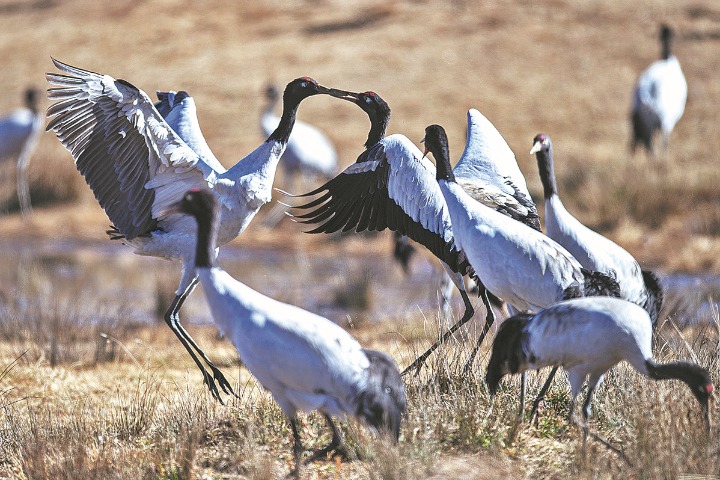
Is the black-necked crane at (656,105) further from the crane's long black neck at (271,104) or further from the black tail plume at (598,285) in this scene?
the black tail plume at (598,285)

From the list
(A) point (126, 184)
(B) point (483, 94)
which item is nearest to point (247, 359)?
(A) point (126, 184)

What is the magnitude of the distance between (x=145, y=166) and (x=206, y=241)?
6.43 ft

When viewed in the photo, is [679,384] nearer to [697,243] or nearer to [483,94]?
[697,243]

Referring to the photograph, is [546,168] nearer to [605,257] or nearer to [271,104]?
[605,257]

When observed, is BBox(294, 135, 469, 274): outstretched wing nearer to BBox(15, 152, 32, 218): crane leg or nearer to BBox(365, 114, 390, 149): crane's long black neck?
BBox(365, 114, 390, 149): crane's long black neck

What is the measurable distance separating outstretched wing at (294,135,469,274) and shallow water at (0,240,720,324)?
6.13ft

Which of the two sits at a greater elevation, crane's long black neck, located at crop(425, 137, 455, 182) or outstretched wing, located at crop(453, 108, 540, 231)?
crane's long black neck, located at crop(425, 137, 455, 182)

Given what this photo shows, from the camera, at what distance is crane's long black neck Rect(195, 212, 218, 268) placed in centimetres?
441

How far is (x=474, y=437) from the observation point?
4562 mm

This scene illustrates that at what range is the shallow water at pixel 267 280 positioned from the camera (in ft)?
31.4

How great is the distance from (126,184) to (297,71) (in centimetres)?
1456

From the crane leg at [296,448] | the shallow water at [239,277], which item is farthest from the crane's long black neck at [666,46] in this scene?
the crane leg at [296,448]

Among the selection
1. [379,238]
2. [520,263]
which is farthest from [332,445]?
[379,238]

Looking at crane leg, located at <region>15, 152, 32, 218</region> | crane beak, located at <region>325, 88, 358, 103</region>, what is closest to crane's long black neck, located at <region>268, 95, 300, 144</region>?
crane beak, located at <region>325, 88, 358, 103</region>
